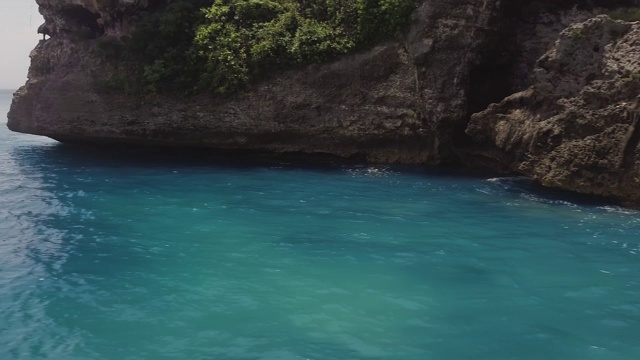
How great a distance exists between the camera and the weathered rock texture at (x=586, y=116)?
486 inches

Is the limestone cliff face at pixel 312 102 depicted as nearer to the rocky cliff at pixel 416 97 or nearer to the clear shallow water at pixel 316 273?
the rocky cliff at pixel 416 97

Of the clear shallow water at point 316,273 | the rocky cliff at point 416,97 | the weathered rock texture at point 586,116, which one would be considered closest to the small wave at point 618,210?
the clear shallow water at point 316,273

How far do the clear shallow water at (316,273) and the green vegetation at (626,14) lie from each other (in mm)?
5238

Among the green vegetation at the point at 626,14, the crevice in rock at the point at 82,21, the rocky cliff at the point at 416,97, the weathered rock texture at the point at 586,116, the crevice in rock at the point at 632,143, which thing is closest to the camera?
the crevice in rock at the point at 632,143

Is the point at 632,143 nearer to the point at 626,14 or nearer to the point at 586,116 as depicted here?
the point at 586,116

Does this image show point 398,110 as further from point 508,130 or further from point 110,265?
point 110,265

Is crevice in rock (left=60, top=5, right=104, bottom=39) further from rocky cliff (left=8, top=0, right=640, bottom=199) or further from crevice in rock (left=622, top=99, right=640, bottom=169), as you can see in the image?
crevice in rock (left=622, top=99, right=640, bottom=169)

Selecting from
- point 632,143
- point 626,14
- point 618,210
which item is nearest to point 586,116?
point 632,143

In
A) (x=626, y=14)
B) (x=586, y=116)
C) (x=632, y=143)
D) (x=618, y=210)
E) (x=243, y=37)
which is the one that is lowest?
(x=618, y=210)

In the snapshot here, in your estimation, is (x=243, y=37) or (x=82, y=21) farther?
(x=82, y=21)

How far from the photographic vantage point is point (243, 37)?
18.4 meters

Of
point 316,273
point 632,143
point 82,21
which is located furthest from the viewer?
point 82,21

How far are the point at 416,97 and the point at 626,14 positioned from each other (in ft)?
19.6

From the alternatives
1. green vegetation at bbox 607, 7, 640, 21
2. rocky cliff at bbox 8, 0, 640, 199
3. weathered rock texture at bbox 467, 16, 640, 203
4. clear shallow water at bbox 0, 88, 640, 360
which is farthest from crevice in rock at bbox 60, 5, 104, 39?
green vegetation at bbox 607, 7, 640, 21
